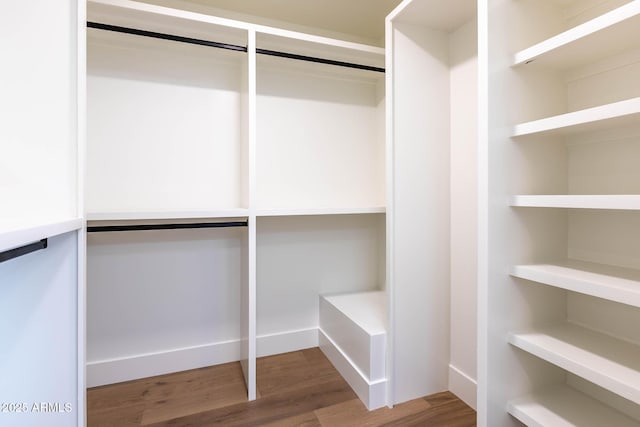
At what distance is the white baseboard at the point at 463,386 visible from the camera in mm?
1569

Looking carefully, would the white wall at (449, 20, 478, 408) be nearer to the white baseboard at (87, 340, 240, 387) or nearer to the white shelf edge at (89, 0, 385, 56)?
the white shelf edge at (89, 0, 385, 56)

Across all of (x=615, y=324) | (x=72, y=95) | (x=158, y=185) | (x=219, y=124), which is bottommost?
(x=615, y=324)

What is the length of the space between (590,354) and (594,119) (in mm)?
723

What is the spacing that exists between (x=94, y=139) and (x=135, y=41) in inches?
23.8

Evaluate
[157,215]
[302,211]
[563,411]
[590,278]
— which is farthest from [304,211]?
[563,411]

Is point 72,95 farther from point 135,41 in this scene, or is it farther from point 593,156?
point 593,156

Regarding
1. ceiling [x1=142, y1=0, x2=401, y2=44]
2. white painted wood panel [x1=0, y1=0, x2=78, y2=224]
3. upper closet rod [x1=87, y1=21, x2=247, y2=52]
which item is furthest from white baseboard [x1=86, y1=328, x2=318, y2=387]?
ceiling [x1=142, y1=0, x2=401, y2=44]

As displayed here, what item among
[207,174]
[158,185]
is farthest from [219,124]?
[158,185]

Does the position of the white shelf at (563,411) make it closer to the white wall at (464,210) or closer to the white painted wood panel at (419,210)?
the white wall at (464,210)

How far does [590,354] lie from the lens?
0.98 metres

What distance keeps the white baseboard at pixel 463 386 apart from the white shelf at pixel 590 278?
79 cm

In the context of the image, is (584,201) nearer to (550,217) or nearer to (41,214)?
(550,217)

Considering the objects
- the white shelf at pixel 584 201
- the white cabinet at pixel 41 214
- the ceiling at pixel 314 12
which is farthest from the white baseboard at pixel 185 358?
the ceiling at pixel 314 12

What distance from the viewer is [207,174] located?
196cm
